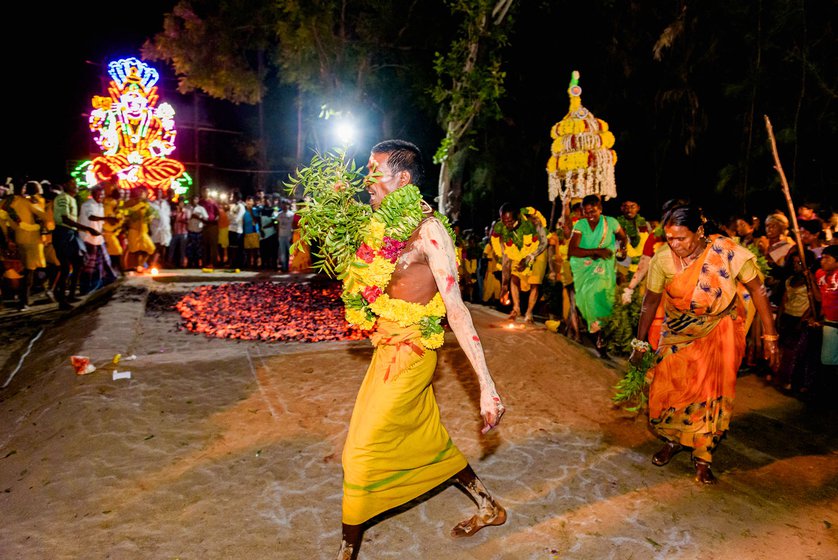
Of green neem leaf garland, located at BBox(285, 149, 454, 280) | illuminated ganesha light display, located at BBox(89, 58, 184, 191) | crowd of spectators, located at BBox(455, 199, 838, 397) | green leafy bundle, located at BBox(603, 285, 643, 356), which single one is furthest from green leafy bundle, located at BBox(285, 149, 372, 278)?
illuminated ganesha light display, located at BBox(89, 58, 184, 191)

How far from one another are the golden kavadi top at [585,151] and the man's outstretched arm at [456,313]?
682 cm

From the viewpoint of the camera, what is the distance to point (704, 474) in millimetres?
4340

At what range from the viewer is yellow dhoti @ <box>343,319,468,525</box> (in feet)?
9.71

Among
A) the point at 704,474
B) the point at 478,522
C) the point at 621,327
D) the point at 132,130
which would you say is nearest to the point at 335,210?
the point at 478,522

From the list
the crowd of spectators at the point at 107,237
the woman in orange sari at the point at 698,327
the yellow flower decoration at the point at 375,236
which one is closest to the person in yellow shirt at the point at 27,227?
the crowd of spectators at the point at 107,237

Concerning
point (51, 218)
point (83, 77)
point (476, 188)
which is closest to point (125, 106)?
point (83, 77)

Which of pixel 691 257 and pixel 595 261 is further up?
pixel 691 257

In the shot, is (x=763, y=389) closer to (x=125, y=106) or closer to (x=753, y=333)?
(x=753, y=333)

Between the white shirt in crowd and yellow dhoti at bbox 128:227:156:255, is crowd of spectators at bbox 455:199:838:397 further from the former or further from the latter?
the white shirt in crowd

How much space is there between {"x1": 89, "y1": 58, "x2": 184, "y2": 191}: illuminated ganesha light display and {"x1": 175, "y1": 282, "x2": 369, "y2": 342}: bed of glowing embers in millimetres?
9989

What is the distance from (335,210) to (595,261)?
547 centimetres

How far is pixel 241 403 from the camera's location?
539 cm

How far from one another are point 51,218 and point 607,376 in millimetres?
10395

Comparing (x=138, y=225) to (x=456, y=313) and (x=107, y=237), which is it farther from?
(x=456, y=313)
